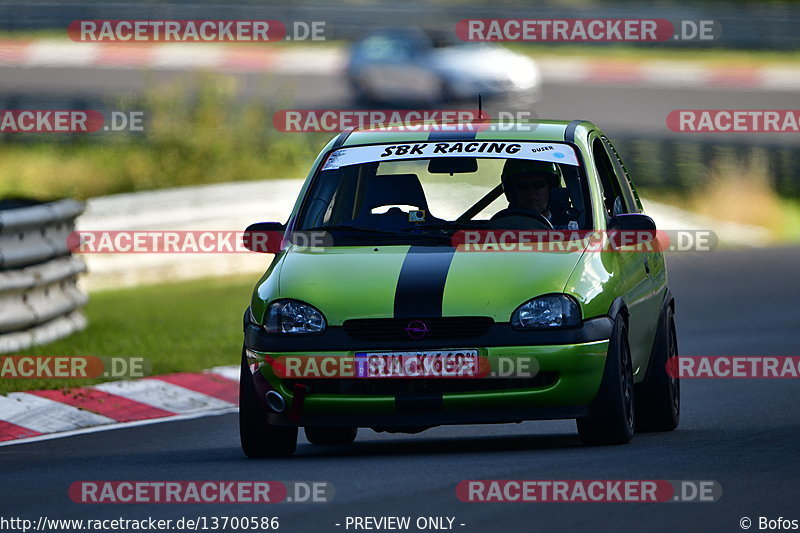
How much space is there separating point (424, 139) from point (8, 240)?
180 inches

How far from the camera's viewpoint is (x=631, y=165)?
Result: 2627 centimetres

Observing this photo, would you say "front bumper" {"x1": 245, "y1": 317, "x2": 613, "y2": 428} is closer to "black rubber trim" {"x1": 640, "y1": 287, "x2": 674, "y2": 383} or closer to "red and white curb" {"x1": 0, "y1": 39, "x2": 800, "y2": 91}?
"black rubber trim" {"x1": 640, "y1": 287, "x2": 674, "y2": 383}

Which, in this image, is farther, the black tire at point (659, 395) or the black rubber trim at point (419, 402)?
the black tire at point (659, 395)

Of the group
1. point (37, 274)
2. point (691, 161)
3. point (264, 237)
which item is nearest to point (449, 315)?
point (264, 237)

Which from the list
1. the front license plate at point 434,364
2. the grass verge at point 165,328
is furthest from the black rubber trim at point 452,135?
the grass verge at point 165,328

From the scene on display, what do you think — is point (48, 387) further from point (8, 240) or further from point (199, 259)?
point (199, 259)

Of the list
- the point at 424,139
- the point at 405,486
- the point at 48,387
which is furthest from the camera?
the point at 48,387

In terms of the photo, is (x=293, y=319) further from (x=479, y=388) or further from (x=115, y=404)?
(x=115, y=404)

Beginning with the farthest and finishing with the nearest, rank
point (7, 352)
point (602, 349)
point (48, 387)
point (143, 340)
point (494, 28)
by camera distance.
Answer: point (494, 28), point (143, 340), point (7, 352), point (48, 387), point (602, 349)

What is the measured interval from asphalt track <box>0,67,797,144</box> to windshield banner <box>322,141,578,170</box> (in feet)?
70.1

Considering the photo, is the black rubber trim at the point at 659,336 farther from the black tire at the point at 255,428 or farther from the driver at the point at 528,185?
the black tire at the point at 255,428

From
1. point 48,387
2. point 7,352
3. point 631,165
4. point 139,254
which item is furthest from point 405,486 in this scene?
point 631,165

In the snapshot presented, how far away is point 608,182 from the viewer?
10.6m

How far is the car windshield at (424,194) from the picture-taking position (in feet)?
32.1
